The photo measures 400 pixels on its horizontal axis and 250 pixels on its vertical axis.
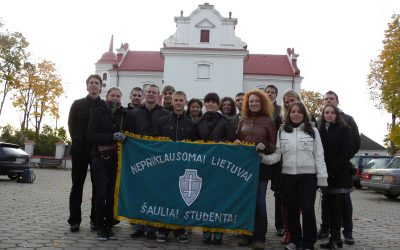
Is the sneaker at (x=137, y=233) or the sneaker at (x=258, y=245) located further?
the sneaker at (x=137, y=233)

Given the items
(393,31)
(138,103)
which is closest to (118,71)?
(393,31)

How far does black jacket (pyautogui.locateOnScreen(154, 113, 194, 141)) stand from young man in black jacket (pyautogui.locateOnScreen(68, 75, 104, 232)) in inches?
42.0

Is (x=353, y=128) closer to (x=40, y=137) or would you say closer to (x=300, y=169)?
(x=300, y=169)

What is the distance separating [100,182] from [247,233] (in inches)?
88.6

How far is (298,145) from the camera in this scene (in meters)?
5.93

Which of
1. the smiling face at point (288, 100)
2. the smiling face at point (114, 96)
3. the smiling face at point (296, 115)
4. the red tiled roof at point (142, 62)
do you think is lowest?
the smiling face at point (296, 115)

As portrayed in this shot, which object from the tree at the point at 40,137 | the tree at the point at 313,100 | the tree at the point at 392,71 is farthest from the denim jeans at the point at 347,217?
the tree at the point at 313,100

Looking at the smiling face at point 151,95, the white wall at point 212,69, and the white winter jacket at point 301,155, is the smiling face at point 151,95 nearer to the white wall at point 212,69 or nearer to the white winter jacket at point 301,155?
the white winter jacket at point 301,155

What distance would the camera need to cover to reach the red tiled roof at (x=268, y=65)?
47.4 meters

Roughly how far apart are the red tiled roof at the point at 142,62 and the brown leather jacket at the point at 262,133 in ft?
140

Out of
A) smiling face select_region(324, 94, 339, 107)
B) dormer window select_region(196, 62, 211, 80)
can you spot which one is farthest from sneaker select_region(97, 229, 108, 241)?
dormer window select_region(196, 62, 211, 80)

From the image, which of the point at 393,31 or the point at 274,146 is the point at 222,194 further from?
the point at 393,31

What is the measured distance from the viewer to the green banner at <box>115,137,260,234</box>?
620 centimetres

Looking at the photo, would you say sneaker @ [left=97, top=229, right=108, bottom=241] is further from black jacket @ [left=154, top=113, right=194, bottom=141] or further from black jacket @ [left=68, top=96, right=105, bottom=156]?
black jacket @ [left=154, top=113, right=194, bottom=141]
